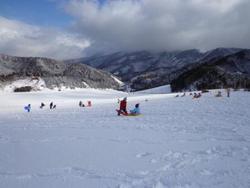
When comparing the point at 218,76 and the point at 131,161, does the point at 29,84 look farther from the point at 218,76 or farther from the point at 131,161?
the point at 131,161

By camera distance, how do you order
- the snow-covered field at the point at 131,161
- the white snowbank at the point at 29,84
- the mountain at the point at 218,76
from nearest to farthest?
the snow-covered field at the point at 131,161
the mountain at the point at 218,76
the white snowbank at the point at 29,84

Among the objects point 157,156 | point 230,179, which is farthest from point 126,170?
point 230,179

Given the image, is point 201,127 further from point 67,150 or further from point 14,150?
point 14,150

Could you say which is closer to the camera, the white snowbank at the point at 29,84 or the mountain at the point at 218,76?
the mountain at the point at 218,76

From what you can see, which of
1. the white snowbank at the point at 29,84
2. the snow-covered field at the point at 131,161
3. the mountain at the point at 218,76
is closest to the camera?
the snow-covered field at the point at 131,161

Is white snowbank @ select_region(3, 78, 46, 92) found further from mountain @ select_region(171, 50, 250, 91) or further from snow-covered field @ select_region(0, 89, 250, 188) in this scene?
snow-covered field @ select_region(0, 89, 250, 188)

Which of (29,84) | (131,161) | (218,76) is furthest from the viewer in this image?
(29,84)

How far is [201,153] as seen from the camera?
8.31m

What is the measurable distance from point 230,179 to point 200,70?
154542 millimetres

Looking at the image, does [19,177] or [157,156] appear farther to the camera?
[157,156]

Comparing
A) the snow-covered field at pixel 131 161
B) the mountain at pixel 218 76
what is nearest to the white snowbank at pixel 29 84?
the mountain at pixel 218 76

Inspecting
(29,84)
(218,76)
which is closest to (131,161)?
(218,76)

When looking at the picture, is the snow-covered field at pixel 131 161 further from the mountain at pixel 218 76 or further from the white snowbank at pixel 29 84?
the white snowbank at pixel 29 84

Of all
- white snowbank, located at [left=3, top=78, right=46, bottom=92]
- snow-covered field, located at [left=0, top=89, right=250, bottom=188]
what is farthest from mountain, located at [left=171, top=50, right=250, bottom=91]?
snow-covered field, located at [left=0, top=89, right=250, bottom=188]
